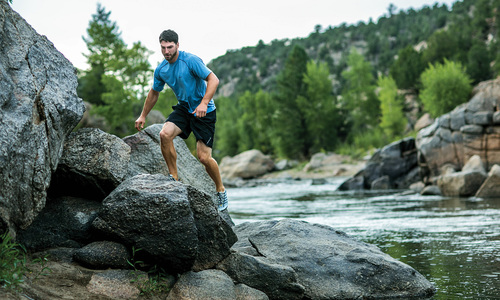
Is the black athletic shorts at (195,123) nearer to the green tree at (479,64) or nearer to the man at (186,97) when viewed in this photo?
the man at (186,97)

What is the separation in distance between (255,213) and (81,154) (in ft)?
41.3

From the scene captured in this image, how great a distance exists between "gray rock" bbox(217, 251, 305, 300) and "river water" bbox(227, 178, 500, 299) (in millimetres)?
1909

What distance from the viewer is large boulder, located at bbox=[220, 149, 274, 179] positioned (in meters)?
51.4

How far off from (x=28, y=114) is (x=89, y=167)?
4.29 ft

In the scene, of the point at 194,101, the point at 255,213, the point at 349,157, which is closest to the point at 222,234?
the point at 194,101

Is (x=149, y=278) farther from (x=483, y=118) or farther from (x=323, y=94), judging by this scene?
(x=323, y=94)

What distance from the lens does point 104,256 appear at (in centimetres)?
559

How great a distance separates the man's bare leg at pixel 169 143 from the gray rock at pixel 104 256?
178cm

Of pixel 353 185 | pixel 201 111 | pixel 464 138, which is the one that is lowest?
pixel 353 185

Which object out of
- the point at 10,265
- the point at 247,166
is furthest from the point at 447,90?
the point at 10,265

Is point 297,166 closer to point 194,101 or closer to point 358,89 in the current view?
point 358,89

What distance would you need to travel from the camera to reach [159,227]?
18.1 ft

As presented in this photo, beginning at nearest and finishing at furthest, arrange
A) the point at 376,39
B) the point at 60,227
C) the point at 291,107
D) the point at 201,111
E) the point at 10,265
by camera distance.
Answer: the point at 10,265 → the point at 60,227 → the point at 201,111 → the point at 291,107 → the point at 376,39

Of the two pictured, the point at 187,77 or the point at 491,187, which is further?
the point at 491,187
